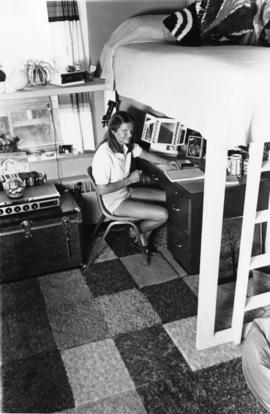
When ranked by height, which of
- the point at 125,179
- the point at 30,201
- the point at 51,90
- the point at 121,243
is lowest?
the point at 121,243

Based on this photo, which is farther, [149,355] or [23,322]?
[23,322]

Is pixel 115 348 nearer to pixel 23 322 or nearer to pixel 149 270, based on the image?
pixel 23 322

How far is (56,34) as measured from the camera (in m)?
3.29

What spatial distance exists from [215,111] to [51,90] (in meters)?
1.64

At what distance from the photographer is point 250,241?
7.12ft

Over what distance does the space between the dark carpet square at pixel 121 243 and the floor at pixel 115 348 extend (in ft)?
0.55

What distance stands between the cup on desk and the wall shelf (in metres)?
1.14

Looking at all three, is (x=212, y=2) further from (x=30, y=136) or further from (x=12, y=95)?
(x=30, y=136)

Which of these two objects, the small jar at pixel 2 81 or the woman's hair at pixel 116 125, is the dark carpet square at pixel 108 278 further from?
the small jar at pixel 2 81

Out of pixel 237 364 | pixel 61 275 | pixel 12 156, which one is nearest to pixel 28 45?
pixel 12 156

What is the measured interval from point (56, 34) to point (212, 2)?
1.36 meters

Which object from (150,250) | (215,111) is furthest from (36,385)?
(215,111)

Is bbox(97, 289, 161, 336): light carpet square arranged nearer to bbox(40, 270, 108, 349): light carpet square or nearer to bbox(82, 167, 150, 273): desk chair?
bbox(40, 270, 108, 349): light carpet square

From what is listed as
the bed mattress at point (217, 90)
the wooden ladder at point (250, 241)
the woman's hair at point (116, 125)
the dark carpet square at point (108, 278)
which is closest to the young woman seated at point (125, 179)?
the woman's hair at point (116, 125)
